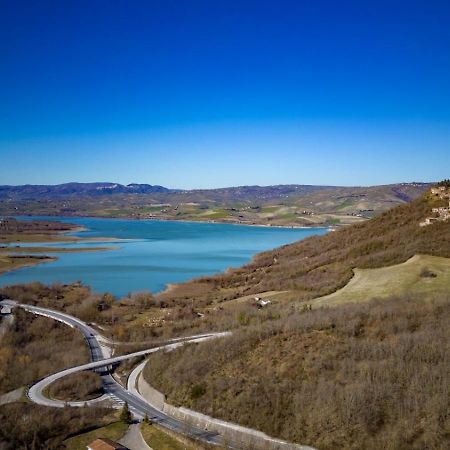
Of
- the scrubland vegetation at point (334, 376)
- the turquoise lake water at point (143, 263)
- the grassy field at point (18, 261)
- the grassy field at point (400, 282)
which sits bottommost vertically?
the turquoise lake water at point (143, 263)

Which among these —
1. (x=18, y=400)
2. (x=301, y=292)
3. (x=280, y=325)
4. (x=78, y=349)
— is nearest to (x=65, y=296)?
(x=78, y=349)

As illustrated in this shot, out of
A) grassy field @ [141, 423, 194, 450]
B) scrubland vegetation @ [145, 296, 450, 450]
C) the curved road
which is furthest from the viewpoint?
the curved road

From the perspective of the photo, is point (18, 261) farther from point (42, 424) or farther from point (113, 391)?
point (42, 424)

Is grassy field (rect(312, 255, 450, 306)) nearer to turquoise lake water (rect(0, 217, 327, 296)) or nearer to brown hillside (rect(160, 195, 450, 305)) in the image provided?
brown hillside (rect(160, 195, 450, 305))

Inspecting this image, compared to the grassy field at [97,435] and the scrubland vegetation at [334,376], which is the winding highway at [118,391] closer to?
the scrubland vegetation at [334,376]

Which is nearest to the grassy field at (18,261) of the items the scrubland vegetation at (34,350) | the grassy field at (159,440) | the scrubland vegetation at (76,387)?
the scrubland vegetation at (34,350)

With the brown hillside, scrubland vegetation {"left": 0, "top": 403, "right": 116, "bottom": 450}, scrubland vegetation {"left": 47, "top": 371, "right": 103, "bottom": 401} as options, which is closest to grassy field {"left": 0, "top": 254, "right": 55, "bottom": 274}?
the brown hillside
